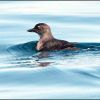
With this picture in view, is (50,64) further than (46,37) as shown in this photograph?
No

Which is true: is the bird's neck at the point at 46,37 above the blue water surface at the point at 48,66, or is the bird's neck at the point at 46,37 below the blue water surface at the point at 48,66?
above

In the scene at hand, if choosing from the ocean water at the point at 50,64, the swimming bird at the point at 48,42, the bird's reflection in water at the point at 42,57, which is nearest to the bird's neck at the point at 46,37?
the swimming bird at the point at 48,42

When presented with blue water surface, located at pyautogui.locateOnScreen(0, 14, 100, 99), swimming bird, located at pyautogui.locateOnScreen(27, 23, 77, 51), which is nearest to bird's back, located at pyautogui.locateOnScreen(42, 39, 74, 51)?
swimming bird, located at pyautogui.locateOnScreen(27, 23, 77, 51)

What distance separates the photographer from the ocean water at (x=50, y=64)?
12070 millimetres

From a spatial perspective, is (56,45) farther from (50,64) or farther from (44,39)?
(50,64)

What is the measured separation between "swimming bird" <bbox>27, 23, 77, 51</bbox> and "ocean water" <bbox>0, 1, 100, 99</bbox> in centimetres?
21

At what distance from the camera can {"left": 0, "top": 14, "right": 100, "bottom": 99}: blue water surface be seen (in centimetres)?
1205

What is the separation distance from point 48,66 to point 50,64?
0.12 metres

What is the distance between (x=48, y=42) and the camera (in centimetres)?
1797

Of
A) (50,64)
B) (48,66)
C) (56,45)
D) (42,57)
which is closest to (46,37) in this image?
(56,45)

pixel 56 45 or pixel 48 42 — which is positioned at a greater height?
pixel 48 42

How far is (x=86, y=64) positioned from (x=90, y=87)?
76.5 inches

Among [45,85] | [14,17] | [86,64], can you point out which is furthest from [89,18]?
[45,85]

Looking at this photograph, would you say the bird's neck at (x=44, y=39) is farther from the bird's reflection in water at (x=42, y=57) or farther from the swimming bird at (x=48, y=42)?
the bird's reflection in water at (x=42, y=57)
